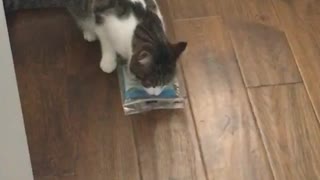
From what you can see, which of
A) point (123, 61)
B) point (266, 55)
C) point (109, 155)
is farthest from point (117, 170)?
point (266, 55)

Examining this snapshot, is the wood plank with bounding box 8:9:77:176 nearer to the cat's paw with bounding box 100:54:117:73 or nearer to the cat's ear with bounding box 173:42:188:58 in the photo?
the cat's paw with bounding box 100:54:117:73

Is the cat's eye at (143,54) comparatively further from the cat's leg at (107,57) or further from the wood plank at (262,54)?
the wood plank at (262,54)

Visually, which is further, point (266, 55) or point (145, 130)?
point (266, 55)

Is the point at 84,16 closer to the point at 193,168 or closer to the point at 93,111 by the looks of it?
the point at 93,111

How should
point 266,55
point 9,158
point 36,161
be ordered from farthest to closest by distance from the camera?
point 266,55 → point 36,161 → point 9,158

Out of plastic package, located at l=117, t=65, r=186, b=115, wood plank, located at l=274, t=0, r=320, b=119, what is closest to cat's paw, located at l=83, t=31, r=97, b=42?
plastic package, located at l=117, t=65, r=186, b=115

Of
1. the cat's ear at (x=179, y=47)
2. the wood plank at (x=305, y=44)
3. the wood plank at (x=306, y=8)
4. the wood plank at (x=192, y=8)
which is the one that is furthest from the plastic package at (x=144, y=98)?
→ the wood plank at (x=306, y=8)

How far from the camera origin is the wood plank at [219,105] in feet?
4.84

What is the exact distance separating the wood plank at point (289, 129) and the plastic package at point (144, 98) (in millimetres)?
229

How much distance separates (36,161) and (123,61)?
15.6 inches

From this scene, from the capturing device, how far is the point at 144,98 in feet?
5.06

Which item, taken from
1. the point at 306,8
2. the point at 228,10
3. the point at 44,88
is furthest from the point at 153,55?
the point at 306,8

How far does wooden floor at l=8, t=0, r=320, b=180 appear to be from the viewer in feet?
4.82

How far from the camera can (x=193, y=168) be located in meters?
1.47
